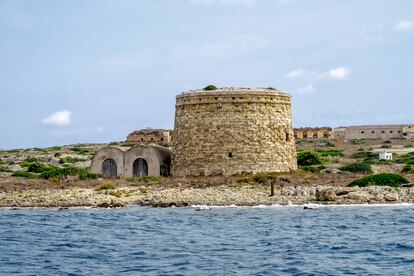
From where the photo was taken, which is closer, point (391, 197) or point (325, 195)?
point (325, 195)

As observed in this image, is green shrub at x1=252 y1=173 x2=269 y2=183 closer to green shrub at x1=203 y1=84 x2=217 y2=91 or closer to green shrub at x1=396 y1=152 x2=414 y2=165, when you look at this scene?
green shrub at x1=203 y1=84 x2=217 y2=91

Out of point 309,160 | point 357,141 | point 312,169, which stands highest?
point 357,141

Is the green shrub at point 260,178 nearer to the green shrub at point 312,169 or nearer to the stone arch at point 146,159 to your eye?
the stone arch at point 146,159

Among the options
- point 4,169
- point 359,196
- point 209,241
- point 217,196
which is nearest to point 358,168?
point 359,196

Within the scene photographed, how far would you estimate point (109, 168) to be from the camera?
4181 cm

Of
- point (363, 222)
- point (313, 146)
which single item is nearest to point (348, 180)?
point (363, 222)

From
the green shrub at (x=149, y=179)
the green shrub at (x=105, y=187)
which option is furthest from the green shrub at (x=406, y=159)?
the green shrub at (x=105, y=187)

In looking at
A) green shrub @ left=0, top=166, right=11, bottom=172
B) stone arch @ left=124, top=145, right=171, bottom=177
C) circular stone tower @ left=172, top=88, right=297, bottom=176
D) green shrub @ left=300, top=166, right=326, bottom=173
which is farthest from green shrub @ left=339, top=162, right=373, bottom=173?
green shrub @ left=0, top=166, right=11, bottom=172

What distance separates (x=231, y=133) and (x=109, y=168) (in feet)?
26.0

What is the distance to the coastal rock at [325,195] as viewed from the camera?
31.9 metres

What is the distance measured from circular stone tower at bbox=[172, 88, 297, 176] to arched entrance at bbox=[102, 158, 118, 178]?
13.9 feet

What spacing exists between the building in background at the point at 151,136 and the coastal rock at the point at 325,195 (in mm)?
62911

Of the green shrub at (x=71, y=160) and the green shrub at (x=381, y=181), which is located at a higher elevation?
the green shrub at (x=71, y=160)

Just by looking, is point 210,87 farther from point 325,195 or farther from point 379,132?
point 379,132
